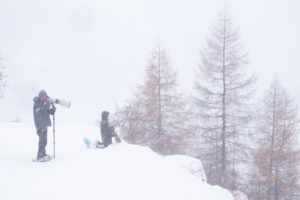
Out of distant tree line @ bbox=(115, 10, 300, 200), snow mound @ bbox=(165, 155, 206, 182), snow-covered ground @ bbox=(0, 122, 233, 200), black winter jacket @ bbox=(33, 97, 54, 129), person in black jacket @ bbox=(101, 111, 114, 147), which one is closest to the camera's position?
snow-covered ground @ bbox=(0, 122, 233, 200)

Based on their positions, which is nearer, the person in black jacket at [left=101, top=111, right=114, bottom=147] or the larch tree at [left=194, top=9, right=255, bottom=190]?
the person in black jacket at [left=101, top=111, right=114, bottom=147]

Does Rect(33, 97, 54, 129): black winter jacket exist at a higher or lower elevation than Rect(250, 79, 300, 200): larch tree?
higher

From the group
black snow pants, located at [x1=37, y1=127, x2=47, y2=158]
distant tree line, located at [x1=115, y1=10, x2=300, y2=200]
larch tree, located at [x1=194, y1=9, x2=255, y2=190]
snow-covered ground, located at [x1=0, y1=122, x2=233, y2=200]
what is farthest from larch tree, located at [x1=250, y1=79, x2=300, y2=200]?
black snow pants, located at [x1=37, y1=127, x2=47, y2=158]

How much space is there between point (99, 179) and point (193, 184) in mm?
2380

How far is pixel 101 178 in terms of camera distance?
591cm

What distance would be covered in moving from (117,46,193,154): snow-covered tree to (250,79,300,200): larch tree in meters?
4.58

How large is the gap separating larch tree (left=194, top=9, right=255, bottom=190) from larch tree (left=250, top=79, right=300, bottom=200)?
108 cm

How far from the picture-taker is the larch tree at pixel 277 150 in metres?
14.7

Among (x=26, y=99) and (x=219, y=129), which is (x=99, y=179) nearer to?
(x=219, y=129)

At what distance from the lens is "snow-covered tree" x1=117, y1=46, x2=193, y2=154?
16.1 meters

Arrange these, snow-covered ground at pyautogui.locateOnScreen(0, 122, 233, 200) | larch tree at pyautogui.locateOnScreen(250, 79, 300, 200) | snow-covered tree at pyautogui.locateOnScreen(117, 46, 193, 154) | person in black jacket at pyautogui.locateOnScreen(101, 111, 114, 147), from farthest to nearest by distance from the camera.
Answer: snow-covered tree at pyautogui.locateOnScreen(117, 46, 193, 154), larch tree at pyautogui.locateOnScreen(250, 79, 300, 200), person in black jacket at pyautogui.locateOnScreen(101, 111, 114, 147), snow-covered ground at pyautogui.locateOnScreen(0, 122, 233, 200)

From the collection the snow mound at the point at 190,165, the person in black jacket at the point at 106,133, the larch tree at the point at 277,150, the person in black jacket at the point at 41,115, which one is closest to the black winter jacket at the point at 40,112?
the person in black jacket at the point at 41,115

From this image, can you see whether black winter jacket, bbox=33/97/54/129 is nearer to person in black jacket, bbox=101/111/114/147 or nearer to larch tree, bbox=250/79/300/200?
person in black jacket, bbox=101/111/114/147

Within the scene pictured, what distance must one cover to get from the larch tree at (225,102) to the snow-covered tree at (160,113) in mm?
1581
